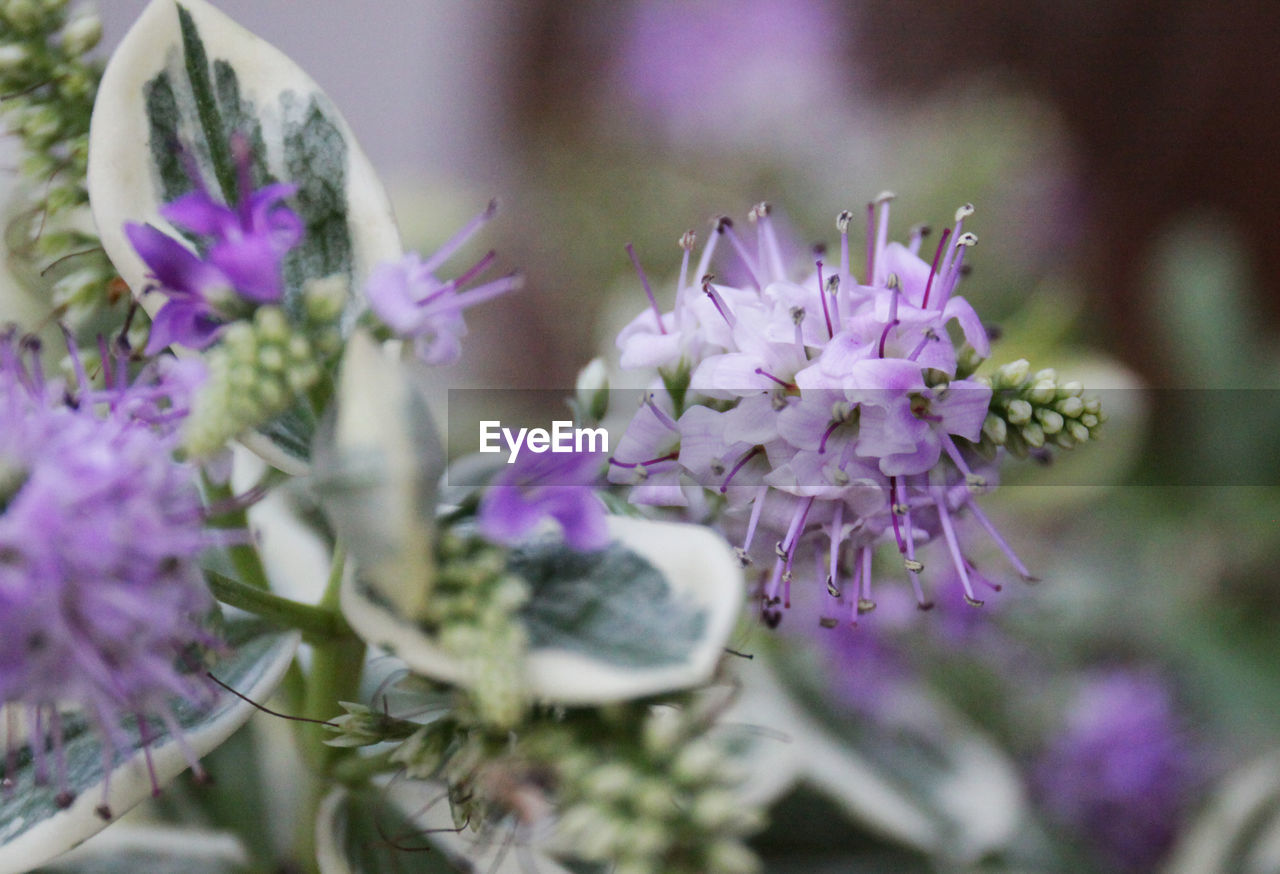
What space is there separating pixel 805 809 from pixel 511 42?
150cm

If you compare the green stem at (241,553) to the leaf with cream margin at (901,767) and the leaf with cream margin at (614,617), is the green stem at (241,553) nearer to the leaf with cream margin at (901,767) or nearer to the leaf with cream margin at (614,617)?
the leaf with cream margin at (614,617)

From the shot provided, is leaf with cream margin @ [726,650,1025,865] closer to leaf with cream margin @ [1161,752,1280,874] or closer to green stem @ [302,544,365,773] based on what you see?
leaf with cream margin @ [1161,752,1280,874]

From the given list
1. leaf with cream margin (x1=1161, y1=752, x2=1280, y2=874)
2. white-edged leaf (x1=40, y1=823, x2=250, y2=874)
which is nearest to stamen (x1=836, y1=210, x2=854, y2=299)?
white-edged leaf (x1=40, y1=823, x2=250, y2=874)

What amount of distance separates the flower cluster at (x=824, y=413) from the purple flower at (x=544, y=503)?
5cm

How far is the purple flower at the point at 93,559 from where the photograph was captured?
29 cm

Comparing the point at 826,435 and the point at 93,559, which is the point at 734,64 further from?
the point at 93,559

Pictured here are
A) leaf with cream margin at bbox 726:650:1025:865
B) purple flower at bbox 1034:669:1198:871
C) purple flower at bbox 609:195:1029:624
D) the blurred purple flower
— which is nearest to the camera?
purple flower at bbox 609:195:1029:624

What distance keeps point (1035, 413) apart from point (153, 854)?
0.48 m

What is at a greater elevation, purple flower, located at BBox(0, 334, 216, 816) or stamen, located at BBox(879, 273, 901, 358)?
stamen, located at BBox(879, 273, 901, 358)

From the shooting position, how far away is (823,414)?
386 millimetres

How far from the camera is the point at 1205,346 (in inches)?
39.8

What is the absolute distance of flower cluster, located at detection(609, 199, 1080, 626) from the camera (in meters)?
0.39

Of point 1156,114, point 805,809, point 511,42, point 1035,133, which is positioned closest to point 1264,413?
point 1035,133

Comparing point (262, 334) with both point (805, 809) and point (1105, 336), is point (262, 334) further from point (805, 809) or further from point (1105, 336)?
point (1105, 336)
